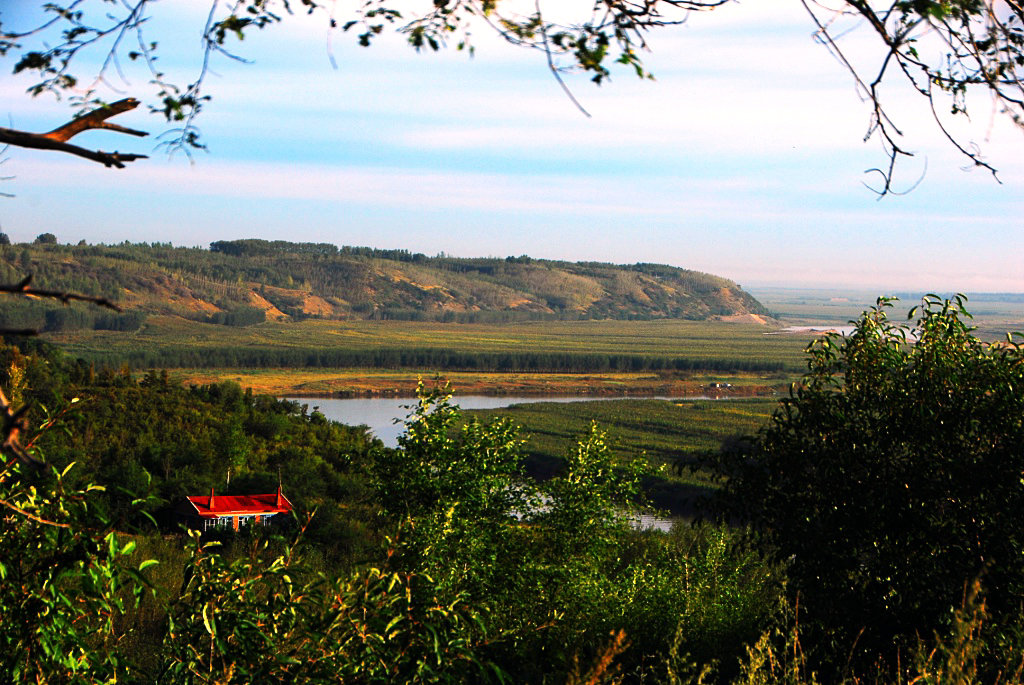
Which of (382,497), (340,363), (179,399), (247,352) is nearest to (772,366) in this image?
(340,363)

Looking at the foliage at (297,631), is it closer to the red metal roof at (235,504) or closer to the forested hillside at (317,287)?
the red metal roof at (235,504)

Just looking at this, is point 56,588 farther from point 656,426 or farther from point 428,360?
point 428,360

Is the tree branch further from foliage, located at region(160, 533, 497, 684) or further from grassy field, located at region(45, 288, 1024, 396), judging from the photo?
grassy field, located at region(45, 288, 1024, 396)

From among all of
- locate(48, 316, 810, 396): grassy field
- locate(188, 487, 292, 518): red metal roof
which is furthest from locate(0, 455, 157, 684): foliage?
locate(48, 316, 810, 396): grassy field

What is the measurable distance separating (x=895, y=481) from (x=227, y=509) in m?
17.5

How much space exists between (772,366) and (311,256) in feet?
336

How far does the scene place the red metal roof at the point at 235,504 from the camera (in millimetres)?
21297

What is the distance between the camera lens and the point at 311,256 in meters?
176

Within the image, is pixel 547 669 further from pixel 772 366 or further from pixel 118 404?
pixel 772 366

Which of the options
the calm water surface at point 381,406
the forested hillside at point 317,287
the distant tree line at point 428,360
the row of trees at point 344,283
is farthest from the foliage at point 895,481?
the row of trees at point 344,283

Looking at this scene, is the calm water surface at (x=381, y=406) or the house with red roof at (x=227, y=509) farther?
the calm water surface at (x=381, y=406)

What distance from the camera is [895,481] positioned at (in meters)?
6.75

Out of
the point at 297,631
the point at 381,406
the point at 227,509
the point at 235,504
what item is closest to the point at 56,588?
the point at 297,631

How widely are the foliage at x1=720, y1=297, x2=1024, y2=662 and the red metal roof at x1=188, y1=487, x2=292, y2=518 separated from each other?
1498 cm
